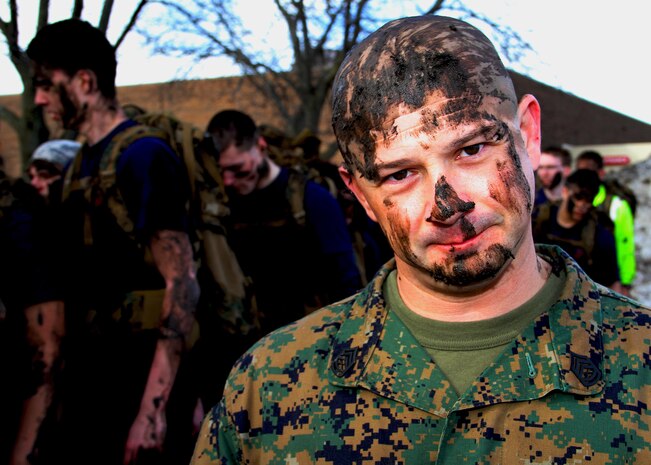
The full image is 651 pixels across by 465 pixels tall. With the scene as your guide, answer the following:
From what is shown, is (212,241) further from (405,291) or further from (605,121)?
(605,121)

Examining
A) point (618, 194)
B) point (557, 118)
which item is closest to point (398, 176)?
point (618, 194)

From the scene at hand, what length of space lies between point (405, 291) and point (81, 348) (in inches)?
80.0

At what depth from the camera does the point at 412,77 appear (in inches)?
67.0

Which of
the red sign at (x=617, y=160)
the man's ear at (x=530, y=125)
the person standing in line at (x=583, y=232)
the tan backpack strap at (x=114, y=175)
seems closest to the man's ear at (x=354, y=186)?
the man's ear at (x=530, y=125)

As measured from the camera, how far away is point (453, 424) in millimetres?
1583

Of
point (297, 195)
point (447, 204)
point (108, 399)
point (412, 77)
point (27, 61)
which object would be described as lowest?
point (108, 399)

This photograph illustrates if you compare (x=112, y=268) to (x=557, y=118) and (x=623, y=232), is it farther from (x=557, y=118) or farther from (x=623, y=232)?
(x=557, y=118)

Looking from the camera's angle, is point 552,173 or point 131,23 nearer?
point 131,23

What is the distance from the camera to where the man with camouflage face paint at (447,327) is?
5.12 feet

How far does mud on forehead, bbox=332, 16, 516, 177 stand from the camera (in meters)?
1.70

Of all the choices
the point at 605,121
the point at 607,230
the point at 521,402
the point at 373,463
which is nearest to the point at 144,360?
the point at 373,463

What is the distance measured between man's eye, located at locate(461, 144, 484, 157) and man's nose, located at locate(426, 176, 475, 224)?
0.31 feet

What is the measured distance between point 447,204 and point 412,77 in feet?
1.04

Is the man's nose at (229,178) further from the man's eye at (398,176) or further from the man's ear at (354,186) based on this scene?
the man's eye at (398,176)
